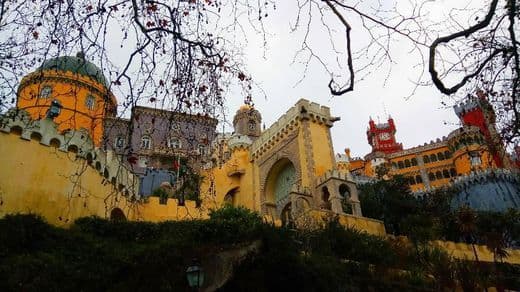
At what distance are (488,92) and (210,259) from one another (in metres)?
7.46

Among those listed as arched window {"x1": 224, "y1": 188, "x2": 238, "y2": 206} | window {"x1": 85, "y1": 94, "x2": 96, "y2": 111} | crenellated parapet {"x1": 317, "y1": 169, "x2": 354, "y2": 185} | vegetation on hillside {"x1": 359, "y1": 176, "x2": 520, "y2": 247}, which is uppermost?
window {"x1": 85, "y1": 94, "x2": 96, "y2": 111}

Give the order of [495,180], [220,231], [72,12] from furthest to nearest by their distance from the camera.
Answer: [495,180], [220,231], [72,12]

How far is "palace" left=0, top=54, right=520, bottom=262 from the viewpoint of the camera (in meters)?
5.43

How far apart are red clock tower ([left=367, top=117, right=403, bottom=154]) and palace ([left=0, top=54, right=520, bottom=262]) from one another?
22.9 m

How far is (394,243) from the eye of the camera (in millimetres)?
16219

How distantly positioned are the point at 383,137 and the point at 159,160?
4397 cm

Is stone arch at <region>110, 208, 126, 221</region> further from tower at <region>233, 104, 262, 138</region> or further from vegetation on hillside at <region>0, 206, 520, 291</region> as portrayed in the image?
tower at <region>233, 104, 262, 138</region>

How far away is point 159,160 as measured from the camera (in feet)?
115

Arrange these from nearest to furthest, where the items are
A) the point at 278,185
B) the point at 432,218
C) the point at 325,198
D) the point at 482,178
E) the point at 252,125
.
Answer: the point at 325,198, the point at 432,218, the point at 278,185, the point at 482,178, the point at 252,125

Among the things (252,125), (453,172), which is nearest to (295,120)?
(252,125)

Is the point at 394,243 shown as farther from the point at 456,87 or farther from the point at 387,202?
the point at 456,87

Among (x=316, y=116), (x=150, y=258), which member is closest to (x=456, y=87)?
(x=150, y=258)

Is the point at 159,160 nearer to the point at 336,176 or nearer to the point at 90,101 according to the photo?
the point at 90,101

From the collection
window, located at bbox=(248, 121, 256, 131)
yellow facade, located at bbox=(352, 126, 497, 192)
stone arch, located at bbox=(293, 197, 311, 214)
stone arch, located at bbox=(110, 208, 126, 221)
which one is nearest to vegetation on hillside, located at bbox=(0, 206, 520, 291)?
stone arch, located at bbox=(110, 208, 126, 221)
